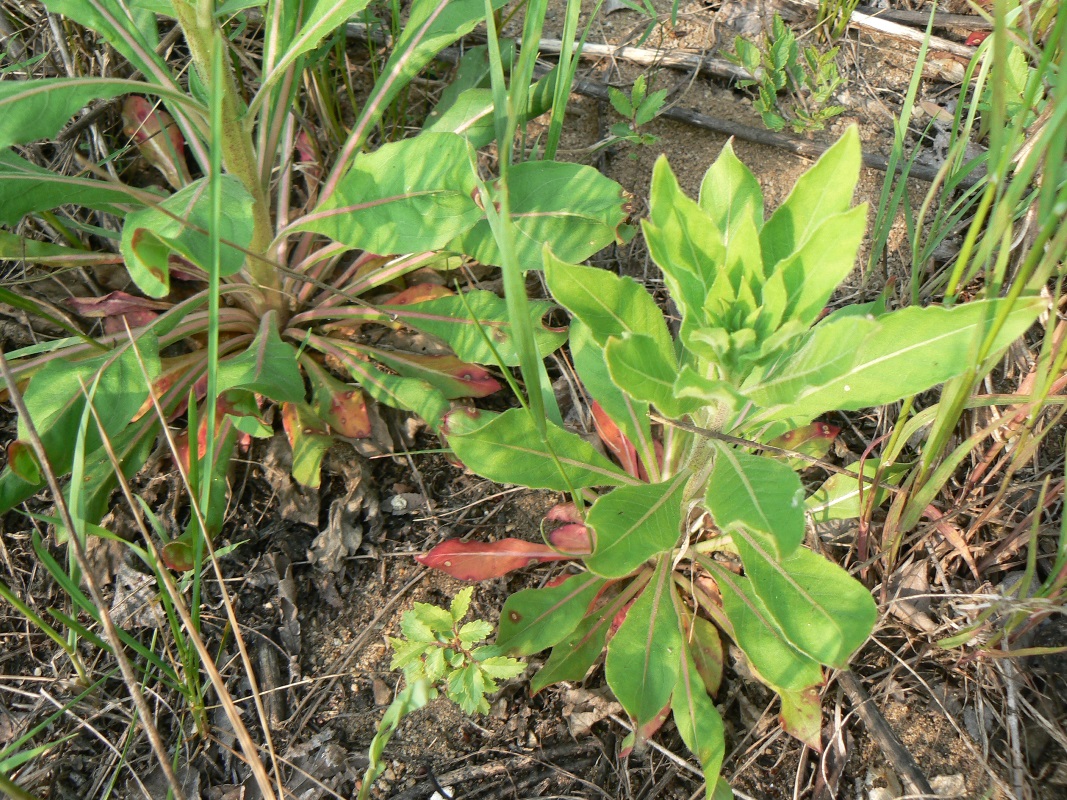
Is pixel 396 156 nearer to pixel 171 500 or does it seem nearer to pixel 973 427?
pixel 171 500

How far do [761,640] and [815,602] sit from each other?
0.89 ft

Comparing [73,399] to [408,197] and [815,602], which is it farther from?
[815,602]

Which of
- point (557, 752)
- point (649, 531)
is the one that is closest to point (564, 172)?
point (649, 531)

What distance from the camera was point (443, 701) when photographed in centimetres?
221

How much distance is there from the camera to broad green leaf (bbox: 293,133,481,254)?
2111 millimetres

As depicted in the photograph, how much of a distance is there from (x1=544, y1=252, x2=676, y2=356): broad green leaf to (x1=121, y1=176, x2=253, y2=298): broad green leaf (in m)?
0.75

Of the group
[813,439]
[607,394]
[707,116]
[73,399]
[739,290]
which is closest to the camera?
[739,290]

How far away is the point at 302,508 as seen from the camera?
2482 millimetres

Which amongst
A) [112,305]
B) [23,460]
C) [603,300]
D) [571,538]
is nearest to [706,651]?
[571,538]

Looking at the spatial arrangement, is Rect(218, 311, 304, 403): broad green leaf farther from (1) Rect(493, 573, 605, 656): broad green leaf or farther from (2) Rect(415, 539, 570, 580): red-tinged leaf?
(1) Rect(493, 573, 605, 656): broad green leaf

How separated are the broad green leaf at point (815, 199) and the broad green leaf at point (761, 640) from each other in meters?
0.80

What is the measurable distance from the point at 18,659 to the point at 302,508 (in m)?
0.87

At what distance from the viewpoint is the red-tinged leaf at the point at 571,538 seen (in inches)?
89.4

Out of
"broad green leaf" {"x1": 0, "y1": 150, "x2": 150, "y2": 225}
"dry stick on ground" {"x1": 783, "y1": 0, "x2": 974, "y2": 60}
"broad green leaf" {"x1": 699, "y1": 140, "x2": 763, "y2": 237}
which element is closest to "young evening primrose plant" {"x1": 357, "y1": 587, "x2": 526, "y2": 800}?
"broad green leaf" {"x1": 699, "y1": 140, "x2": 763, "y2": 237}
